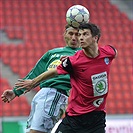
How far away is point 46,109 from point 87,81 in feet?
2.58

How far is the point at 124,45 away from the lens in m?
12.1

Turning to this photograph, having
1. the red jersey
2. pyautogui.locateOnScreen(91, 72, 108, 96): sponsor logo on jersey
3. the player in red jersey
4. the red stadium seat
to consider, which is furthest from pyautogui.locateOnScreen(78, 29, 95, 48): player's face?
the red stadium seat

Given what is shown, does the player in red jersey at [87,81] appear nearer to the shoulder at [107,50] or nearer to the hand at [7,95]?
the shoulder at [107,50]

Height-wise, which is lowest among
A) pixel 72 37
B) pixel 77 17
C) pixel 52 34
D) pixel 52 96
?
pixel 52 96

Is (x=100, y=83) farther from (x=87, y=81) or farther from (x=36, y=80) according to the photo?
(x=36, y=80)

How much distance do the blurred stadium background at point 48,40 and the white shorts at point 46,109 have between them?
3283 mm

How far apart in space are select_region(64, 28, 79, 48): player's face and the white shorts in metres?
0.51

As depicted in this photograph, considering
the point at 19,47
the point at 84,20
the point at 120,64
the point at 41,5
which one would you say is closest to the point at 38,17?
the point at 41,5

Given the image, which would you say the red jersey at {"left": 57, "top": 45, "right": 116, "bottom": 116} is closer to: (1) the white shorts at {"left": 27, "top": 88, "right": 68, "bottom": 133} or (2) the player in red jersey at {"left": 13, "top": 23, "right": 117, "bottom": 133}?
(2) the player in red jersey at {"left": 13, "top": 23, "right": 117, "bottom": 133}

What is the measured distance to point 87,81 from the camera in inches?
171

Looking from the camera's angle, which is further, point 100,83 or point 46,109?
point 46,109

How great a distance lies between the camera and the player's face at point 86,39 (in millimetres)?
4309

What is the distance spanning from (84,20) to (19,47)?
253 inches

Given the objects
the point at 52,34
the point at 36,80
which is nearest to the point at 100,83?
the point at 36,80
